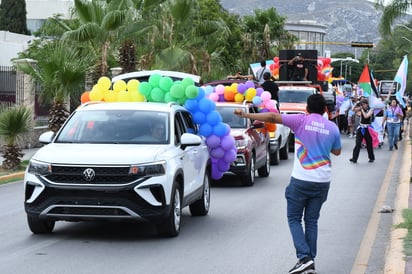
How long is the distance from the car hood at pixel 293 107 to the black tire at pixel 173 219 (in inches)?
669

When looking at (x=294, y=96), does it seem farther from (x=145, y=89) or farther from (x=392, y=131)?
(x=145, y=89)

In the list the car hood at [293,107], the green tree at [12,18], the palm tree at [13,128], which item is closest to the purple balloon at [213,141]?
the palm tree at [13,128]

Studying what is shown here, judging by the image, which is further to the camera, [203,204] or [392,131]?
[392,131]

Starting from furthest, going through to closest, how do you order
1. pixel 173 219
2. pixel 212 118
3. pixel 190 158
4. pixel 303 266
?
pixel 212 118
pixel 190 158
pixel 173 219
pixel 303 266

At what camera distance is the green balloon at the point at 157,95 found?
13531mm

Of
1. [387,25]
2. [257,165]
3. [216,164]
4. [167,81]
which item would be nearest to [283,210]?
[216,164]

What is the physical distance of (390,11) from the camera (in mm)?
26859

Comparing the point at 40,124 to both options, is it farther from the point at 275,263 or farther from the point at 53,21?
the point at 275,263

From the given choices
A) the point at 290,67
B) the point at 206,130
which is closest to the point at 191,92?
the point at 206,130

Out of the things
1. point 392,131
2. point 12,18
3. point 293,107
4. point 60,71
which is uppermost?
point 12,18

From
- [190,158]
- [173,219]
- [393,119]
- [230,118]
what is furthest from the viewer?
[393,119]

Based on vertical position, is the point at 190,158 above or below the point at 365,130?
above

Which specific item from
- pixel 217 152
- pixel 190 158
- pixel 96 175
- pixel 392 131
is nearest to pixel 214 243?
pixel 190 158

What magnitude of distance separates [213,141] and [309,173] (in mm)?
4965
